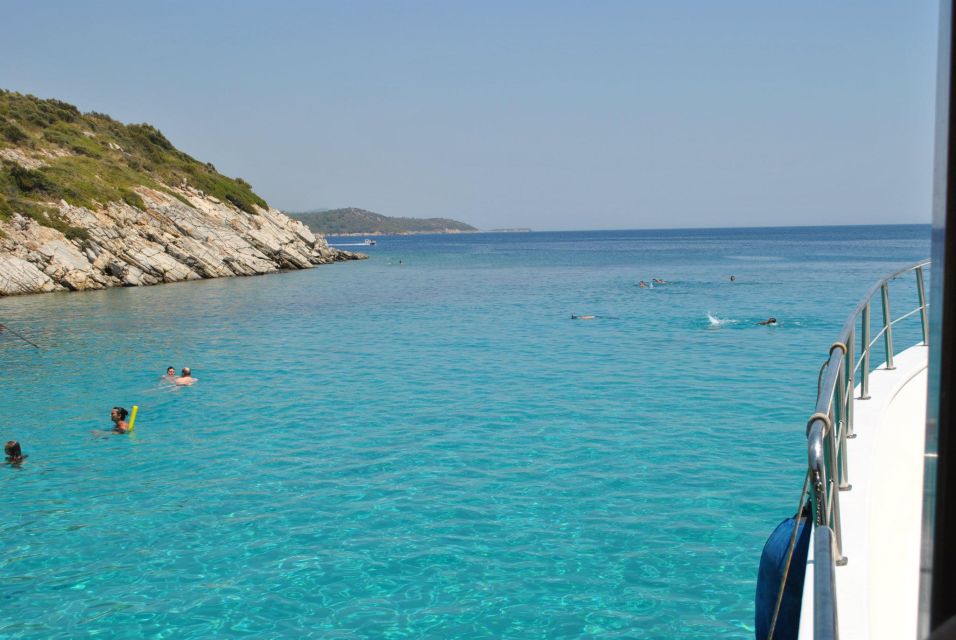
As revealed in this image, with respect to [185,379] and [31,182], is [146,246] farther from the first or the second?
[185,379]

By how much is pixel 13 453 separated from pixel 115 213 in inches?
1871

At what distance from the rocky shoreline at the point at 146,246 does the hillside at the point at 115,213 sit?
87 millimetres

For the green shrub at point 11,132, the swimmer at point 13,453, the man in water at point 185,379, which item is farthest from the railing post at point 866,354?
the green shrub at point 11,132

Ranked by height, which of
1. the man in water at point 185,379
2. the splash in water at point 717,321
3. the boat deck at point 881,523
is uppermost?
the boat deck at point 881,523

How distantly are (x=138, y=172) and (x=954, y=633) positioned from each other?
78.6 m

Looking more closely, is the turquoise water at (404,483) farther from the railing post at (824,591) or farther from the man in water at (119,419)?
the railing post at (824,591)

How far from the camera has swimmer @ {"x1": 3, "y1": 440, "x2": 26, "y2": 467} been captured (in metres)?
13.7

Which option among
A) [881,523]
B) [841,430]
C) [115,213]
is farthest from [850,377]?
[115,213]

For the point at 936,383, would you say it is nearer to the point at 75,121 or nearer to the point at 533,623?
the point at 533,623

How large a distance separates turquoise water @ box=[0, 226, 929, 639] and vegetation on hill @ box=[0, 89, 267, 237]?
103 ft

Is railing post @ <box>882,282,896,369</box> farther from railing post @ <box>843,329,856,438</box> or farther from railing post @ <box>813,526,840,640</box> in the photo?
railing post @ <box>813,526,840,640</box>

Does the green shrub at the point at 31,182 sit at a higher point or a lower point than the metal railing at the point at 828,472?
higher

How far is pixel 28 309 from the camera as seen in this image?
1454 inches

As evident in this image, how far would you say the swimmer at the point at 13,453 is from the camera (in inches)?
538
